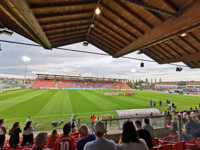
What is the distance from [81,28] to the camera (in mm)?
5297

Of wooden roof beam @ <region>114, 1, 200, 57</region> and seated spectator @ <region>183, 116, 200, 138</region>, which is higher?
wooden roof beam @ <region>114, 1, 200, 57</region>

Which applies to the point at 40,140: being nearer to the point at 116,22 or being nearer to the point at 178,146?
the point at 178,146

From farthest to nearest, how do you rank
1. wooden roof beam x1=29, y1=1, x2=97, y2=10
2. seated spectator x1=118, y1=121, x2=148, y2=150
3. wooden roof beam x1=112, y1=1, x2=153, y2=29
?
wooden roof beam x1=112, y1=1, x2=153, y2=29 < wooden roof beam x1=29, y1=1, x2=97, y2=10 < seated spectator x1=118, y1=121, x2=148, y2=150

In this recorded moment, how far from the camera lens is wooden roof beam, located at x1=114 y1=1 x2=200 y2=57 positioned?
2689mm

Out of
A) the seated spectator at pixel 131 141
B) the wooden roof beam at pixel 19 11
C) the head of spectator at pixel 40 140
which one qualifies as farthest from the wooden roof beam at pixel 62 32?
the seated spectator at pixel 131 141

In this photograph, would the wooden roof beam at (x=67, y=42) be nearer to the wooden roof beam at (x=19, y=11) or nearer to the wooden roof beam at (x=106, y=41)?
the wooden roof beam at (x=106, y=41)

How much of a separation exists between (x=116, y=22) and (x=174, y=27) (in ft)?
7.55

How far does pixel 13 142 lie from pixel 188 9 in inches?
291

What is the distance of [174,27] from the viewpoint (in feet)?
10.3

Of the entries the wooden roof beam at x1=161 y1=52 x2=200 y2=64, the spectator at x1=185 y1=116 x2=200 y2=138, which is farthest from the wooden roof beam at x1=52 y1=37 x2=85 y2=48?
the spectator at x1=185 y1=116 x2=200 y2=138

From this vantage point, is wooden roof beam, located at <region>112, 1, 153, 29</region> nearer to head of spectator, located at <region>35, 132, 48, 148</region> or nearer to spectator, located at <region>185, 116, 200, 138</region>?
spectator, located at <region>185, 116, 200, 138</region>

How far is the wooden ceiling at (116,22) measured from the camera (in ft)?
9.04

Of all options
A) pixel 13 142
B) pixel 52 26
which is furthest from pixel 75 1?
pixel 13 142

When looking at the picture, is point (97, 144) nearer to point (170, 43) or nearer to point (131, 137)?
point (131, 137)
